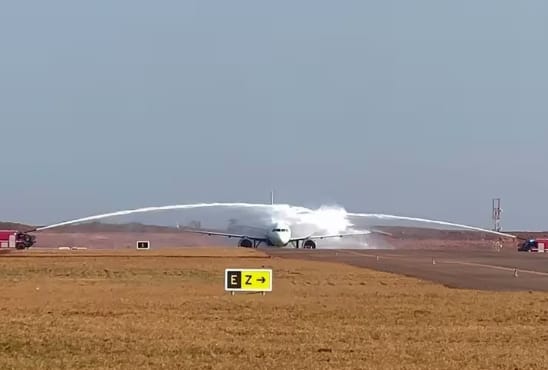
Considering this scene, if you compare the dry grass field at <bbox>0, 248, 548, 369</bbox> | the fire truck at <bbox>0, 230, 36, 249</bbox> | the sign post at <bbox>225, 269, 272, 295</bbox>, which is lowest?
the dry grass field at <bbox>0, 248, 548, 369</bbox>

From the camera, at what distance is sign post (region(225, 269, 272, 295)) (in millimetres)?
36000

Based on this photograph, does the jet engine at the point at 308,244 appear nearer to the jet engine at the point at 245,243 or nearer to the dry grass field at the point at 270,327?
the jet engine at the point at 245,243

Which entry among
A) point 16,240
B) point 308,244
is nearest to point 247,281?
point 16,240

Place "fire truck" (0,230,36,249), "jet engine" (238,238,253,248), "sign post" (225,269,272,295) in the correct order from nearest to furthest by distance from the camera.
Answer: "sign post" (225,269,272,295) < "fire truck" (0,230,36,249) < "jet engine" (238,238,253,248)

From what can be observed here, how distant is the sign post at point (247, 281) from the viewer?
3600 centimetres

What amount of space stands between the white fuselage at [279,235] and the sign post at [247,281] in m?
94.2

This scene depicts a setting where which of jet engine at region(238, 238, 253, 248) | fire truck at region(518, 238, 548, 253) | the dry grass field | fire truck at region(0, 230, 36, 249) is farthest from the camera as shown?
jet engine at region(238, 238, 253, 248)

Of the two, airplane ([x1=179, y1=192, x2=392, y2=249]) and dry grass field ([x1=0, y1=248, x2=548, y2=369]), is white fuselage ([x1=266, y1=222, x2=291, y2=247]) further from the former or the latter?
dry grass field ([x1=0, y1=248, x2=548, y2=369])

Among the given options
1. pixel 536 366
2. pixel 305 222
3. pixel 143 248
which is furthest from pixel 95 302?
pixel 305 222

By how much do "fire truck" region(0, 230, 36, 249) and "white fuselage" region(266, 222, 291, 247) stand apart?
2939 cm

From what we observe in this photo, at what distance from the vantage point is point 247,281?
→ 1432 inches

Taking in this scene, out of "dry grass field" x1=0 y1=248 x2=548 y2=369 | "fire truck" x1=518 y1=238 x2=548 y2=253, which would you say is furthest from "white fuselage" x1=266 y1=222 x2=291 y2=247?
"dry grass field" x1=0 y1=248 x2=548 y2=369

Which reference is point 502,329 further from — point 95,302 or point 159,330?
point 95,302

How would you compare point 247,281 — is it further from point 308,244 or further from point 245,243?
point 308,244
